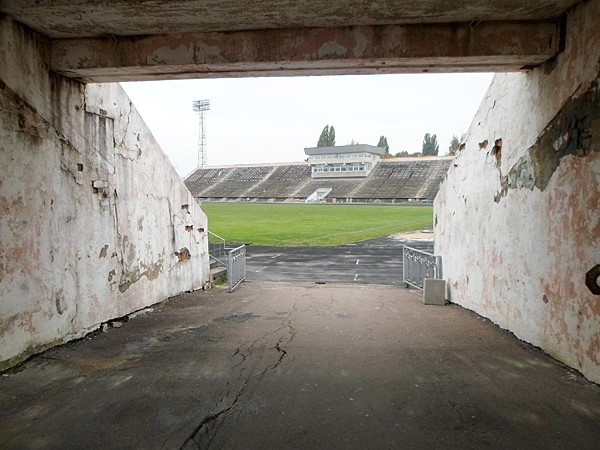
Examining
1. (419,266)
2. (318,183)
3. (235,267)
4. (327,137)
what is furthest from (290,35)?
A: (327,137)

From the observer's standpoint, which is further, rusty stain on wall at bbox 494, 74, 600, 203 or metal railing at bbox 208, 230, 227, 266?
metal railing at bbox 208, 230, 227, 266

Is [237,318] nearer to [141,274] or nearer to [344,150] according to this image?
[141,274]

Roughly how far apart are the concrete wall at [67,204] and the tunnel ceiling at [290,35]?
0.46 meters

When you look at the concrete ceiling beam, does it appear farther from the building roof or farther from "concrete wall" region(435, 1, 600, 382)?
the building roof

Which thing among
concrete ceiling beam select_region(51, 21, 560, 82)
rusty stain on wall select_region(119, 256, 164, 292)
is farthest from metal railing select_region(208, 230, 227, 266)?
concrete ceiling beam select_region(51, 21, 560, 82)

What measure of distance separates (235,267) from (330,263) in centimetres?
608

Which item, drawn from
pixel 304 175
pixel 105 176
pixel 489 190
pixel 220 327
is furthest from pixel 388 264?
pixel 304 175

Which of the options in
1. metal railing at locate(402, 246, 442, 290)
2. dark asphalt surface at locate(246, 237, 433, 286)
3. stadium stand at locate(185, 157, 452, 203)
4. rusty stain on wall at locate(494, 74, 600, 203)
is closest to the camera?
rusty stain on wall at locate(494, 74, 600, 203)

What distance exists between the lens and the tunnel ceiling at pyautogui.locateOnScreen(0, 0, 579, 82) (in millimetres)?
3938

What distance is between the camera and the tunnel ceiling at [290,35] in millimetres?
3938

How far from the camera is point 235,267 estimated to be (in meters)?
10.2

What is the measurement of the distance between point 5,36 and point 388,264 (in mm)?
13315

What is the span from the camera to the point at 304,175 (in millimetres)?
71000

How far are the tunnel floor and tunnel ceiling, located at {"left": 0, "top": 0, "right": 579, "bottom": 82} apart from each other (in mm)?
3124
